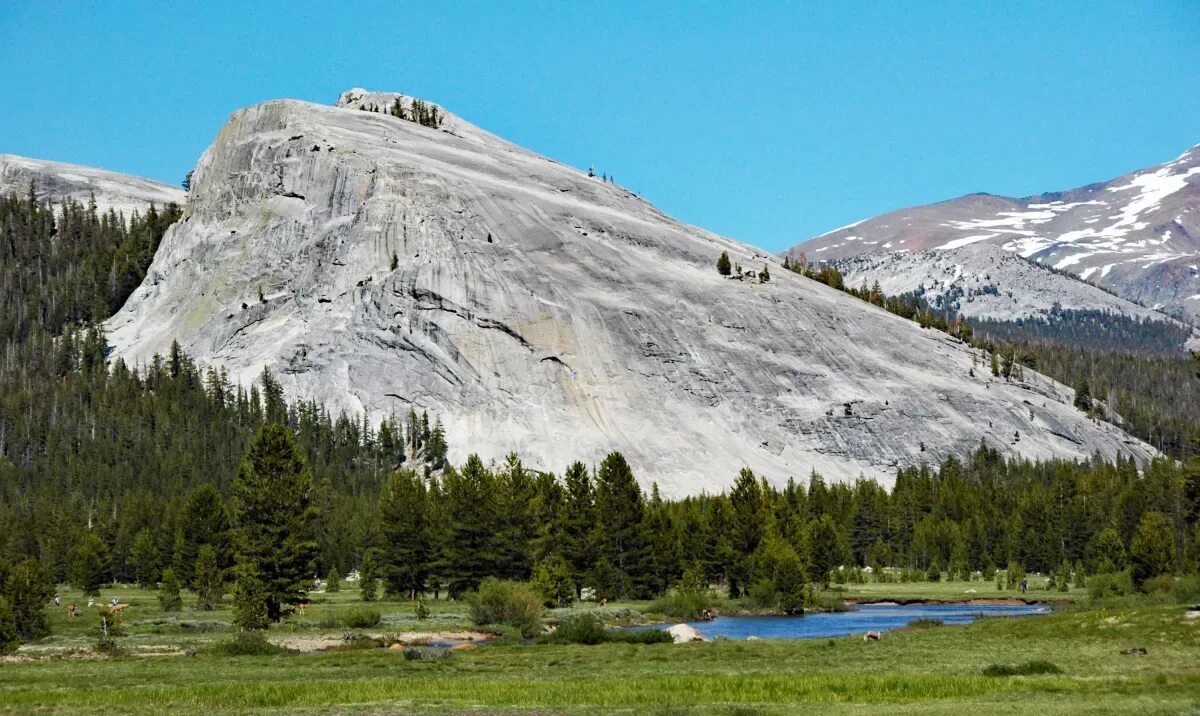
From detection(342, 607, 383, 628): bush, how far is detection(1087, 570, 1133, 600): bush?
151 feet

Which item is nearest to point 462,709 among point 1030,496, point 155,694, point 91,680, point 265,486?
point 155,694

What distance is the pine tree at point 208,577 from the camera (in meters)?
95.6

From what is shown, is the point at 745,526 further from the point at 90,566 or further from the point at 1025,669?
the point at 1025,669

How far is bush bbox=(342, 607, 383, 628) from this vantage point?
7588 centimetres

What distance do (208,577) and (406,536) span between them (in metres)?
15.7

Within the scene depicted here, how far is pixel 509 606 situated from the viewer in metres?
76.6

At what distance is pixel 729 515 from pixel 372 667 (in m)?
64.8

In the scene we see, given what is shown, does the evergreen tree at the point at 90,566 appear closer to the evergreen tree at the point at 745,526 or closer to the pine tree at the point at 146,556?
the pine tree at the point at 146,556

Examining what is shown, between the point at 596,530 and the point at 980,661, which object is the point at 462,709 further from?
the point at 596,530

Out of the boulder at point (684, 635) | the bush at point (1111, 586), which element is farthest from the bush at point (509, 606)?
the bush at point (1111, 586)

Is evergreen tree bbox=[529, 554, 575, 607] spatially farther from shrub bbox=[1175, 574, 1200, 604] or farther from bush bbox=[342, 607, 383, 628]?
shrub bbox=[1175, 574, 1200, 604]

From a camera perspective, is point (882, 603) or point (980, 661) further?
point (882, 603)

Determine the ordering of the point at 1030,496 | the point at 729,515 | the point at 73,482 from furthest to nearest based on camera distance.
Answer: the point at 73,482 → the point at 1030,496 → the point at 729,515

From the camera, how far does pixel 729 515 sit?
370ft
